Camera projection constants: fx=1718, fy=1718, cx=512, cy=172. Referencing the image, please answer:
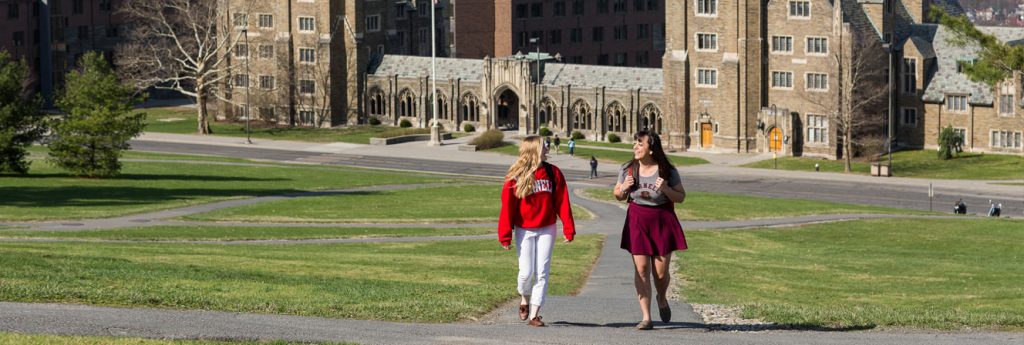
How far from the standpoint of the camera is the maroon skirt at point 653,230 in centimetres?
2752

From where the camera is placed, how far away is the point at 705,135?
121m

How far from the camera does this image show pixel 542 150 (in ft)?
89.6

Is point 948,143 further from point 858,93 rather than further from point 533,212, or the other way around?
point 533,212

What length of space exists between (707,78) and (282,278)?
288 feet

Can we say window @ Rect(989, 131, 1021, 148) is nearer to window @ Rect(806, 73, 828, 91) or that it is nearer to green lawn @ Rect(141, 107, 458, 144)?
window @ Rect(806, 73, 828, 91)

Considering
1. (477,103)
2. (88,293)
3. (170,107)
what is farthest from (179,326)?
(170,107)

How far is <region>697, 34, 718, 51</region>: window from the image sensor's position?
392 feet

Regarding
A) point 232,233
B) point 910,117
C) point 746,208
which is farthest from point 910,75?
point 232,233

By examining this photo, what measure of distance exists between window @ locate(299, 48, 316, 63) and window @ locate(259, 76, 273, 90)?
309 cm

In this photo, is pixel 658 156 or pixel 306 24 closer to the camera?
pixel 658 156

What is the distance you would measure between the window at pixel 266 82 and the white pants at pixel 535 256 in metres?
113

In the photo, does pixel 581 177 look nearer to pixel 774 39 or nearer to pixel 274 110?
pixel 774 39

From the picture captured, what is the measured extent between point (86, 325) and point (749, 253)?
29108mm

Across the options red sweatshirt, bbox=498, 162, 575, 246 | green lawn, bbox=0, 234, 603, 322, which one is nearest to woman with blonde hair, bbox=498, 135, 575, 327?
red sweatshirt, bbox=498, 162, 575, 246
